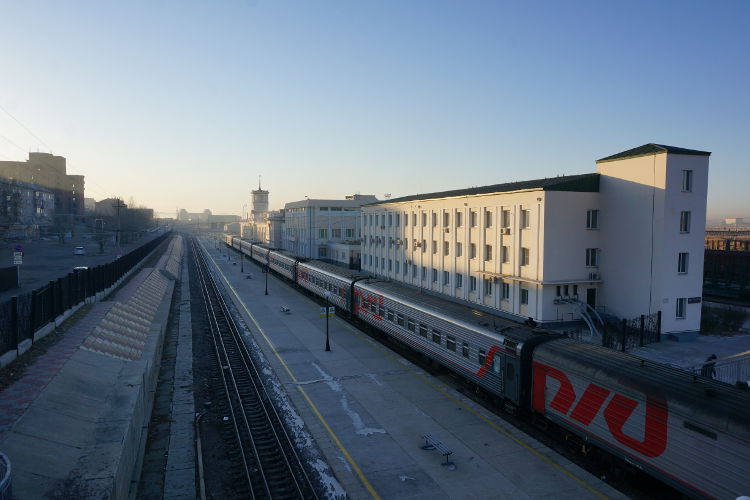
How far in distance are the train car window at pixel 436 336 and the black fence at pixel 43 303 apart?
15.2 m

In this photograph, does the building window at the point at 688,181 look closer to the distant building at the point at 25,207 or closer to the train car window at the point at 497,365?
the train car window at the point at 497,365

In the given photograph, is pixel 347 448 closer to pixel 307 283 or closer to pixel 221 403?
pixel 221 403

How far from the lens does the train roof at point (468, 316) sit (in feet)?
52.0

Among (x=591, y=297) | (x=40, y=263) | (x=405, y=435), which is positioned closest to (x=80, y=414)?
(x=405, y=435)

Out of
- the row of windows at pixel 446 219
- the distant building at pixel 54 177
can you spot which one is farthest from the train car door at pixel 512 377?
the distant building at pixel 54 177

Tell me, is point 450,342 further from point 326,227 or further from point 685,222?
point 326,227

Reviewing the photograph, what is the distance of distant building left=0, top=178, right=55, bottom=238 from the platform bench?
179 feet

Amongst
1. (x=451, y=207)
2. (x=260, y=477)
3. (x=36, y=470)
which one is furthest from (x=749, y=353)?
(x=36, y=470)

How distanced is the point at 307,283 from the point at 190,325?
12.4 m

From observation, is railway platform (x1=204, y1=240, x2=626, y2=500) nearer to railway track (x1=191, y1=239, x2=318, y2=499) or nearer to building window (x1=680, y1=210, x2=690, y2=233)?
railway track (x1=191, y1=239, x2=318, y2=499)

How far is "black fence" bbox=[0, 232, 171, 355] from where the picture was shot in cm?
1583

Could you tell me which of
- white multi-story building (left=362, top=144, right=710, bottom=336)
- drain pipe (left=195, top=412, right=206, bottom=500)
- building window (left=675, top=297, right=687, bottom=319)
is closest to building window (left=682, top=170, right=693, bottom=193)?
white multi-story building (left=362, top=144, right=710, bottom=336)

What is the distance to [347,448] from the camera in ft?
46.6

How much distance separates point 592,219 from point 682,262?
17.9 feet
